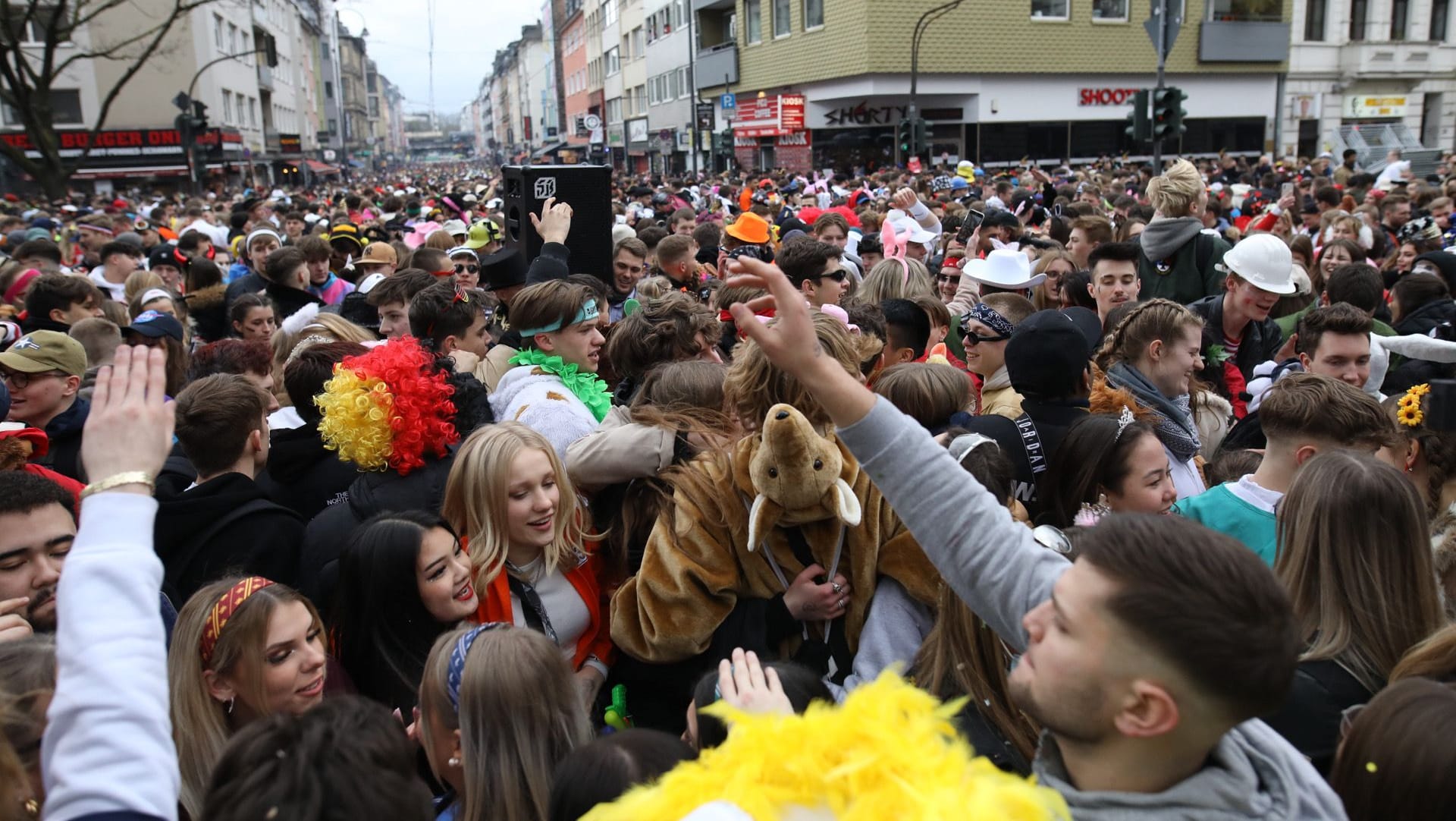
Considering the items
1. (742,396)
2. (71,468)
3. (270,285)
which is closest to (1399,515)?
(742,396)

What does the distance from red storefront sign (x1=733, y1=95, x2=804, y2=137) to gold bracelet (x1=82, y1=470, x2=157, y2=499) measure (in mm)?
33515

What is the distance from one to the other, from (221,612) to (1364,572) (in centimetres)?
288

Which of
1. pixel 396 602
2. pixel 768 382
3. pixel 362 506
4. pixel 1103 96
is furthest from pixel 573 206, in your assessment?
→ pixel 1103 96

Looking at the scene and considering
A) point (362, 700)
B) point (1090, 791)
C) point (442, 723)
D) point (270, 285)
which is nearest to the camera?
point (1090, 791)

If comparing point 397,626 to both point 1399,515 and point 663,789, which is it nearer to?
point 663,789

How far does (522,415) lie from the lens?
380 centimetres

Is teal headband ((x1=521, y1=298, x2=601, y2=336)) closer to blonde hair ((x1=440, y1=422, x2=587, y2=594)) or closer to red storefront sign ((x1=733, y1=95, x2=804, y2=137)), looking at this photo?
blonde hair ((x1=440, y1=422, x2=587, y2=594))

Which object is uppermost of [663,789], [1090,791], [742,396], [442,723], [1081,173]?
[1081,173]

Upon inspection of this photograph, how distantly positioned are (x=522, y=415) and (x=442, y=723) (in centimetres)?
164

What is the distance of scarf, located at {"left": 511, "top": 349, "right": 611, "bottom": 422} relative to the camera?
4188 mm

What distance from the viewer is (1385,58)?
3494cm

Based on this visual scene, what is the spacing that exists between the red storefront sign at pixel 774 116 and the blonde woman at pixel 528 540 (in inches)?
1265

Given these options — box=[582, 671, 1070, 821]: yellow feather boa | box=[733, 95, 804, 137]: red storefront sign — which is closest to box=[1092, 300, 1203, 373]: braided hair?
box=[582, 671, 1070, 821]: yellow feather boa

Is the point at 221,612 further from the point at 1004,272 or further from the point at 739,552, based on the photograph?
the point at 1004,272
